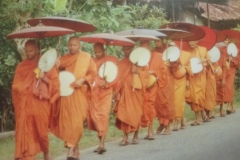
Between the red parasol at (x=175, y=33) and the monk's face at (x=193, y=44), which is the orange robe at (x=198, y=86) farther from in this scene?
the red parasol at (x=175, y=33)

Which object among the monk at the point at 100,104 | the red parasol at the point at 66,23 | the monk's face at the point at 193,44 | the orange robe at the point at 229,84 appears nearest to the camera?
the red parasol at the point at 66,23

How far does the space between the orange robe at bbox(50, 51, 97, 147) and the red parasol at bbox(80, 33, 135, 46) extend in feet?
1.49

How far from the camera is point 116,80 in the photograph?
9820 mm

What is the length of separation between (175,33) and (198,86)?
2.17m

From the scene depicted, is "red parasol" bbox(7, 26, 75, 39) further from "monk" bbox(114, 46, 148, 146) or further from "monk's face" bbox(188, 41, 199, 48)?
"monk's face" bbox(188, 41, 199, 48)

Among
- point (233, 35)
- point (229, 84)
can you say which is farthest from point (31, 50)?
point (229, 84)

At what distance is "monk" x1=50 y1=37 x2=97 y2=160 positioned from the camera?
8.55 metres

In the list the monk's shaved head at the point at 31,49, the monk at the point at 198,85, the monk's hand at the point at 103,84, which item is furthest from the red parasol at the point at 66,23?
the monk at the point at 198,85

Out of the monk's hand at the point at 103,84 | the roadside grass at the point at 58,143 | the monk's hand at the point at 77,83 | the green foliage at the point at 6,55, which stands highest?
the green foliage at the point at 6,55

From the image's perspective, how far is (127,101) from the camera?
10.2 m

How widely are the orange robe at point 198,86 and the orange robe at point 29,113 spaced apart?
17.6 ft

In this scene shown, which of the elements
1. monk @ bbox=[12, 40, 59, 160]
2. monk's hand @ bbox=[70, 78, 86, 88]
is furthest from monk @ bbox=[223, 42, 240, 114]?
monk @ bbox=[12, 40, 59, 160]

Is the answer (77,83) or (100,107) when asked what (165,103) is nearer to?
(100,107)

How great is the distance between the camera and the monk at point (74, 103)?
28.0ft
